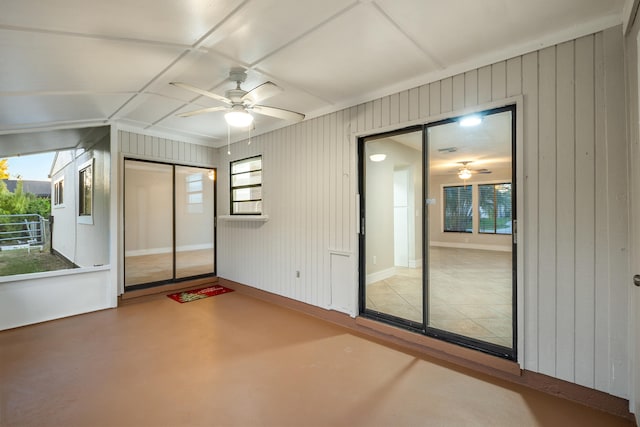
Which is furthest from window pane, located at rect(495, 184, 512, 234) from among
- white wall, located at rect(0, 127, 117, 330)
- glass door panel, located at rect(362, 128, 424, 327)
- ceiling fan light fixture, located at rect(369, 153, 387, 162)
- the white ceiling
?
white wall, located at rect(0, 127, 117, 330)

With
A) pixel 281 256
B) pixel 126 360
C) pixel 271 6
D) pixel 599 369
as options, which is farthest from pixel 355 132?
pixel 126 360

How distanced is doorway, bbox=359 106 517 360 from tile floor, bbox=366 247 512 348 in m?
0.01

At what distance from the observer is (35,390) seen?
2.23m

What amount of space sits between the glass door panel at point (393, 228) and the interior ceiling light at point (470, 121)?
502 mm

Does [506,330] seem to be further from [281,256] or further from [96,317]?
[96,317]

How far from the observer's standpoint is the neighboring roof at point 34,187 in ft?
11.1

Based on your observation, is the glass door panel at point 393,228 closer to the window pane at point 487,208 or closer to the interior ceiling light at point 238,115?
the window pane at point 487,208

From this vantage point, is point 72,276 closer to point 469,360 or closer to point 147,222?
point 147,222

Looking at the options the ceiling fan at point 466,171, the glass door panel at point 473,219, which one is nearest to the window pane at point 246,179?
the glass door panel at point 473,219

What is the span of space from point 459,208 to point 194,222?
A: 444 centimetres

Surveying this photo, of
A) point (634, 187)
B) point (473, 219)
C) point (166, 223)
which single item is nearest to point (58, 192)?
point (166, 223)

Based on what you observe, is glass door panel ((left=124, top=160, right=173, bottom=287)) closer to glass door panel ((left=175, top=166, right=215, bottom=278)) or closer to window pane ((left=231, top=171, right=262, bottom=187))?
glass door panel ((left=175, top=166, right=215, bottom=278))

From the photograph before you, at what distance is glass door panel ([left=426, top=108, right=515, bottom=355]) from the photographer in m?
2.71

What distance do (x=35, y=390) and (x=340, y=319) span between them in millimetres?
2787
